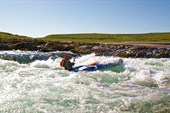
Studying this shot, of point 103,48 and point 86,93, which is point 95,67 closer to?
point 86,93

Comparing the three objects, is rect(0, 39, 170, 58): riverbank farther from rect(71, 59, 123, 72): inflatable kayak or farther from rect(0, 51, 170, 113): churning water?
rect(0, 51, 170, 113): churning water

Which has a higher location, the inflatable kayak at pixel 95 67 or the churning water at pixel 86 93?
the inflatable kayak at pixel 95 67

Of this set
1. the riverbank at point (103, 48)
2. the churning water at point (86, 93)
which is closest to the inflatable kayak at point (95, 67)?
the churning water at point (86, 93)

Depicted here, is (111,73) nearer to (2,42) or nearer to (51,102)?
(51,102)

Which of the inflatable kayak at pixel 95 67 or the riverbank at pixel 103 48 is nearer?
the inflatable kayak at pixel 95 67

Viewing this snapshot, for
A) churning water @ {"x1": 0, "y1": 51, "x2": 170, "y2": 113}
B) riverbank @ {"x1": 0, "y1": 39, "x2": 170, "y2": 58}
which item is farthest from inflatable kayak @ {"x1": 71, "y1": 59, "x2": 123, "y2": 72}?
riverbank @ {"x1": 0, "y1": 39, "x2": 170, "y2": 58}

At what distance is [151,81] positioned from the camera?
1773cm

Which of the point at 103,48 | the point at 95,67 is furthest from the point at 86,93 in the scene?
the point at 103,48

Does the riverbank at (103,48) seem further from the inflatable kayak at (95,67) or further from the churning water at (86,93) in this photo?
the churning water at (86,93)

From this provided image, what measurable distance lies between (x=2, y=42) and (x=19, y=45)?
5013 millimetres

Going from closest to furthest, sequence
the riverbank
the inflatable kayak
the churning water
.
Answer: the churning water, the inflatable kayak, the riverbank

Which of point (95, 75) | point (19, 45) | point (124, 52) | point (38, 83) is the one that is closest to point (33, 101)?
point (38, 83)

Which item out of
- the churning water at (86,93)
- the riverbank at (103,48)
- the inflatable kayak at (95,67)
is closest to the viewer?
the churning water at (86,93)

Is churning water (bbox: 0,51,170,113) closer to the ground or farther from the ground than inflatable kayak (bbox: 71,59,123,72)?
closer to the ground
